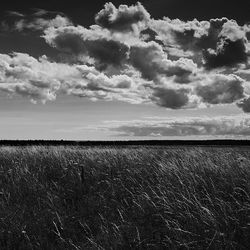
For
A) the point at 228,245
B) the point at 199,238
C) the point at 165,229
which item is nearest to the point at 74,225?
the point at 165,229

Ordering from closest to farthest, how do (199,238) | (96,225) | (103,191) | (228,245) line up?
(228,245), (199,238), (96,225), (103,191)

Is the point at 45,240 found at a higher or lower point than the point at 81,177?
lower

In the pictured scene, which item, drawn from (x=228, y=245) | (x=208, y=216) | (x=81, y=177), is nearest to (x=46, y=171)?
(x=81, y=177)

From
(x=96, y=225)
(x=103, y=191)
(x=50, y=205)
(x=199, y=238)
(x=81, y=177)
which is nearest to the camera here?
(x=199, y=238)

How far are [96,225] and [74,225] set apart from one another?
362 millimetres

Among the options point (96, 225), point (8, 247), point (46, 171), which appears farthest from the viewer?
point (46, 171)

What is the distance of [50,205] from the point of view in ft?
20.5

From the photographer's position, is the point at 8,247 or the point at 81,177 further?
the point at 81,177

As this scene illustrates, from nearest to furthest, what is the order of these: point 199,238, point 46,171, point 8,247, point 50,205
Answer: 1. point 199,238
2. point 8,247
3. point 50,205
4. point 46,171

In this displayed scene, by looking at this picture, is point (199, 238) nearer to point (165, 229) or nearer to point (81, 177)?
point (165, 229)

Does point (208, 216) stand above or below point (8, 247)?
above

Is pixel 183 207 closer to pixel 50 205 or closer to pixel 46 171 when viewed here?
pixel 50 205

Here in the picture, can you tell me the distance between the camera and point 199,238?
14.8 feet

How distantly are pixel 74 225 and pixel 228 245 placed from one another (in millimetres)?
2390
